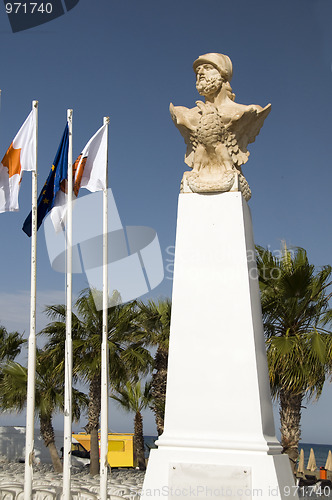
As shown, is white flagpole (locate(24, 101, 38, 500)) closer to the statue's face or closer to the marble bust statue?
the marble bust statue

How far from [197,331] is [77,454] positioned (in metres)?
23.8

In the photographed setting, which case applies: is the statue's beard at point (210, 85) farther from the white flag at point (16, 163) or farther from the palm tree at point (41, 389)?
the palm tree at point (41, 389)

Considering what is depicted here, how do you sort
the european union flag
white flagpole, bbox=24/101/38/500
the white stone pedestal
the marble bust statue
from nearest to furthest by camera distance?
the white stone pedestal, the marble bust statue, white flagpole, bbox=24/101/38/500, the european union flag

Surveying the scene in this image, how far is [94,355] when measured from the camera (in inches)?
778

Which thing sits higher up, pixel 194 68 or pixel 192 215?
pixel 194 68

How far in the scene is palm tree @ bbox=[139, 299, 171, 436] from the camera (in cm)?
2027

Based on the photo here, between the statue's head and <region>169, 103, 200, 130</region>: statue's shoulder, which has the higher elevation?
the statue's head

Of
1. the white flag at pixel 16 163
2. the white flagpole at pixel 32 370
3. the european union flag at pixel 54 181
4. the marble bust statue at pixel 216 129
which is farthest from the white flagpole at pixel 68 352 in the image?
the marble bust statue at pixel 216 129

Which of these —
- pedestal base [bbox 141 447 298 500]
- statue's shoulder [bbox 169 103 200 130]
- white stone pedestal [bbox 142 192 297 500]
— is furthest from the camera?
statue's shoulder [bbox 169 103 200 130]

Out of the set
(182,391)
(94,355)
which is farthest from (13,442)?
(182,391)

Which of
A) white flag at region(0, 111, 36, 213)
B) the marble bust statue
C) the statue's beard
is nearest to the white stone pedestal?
the marble bust statue

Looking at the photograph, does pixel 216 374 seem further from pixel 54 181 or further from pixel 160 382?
pixel 160 382

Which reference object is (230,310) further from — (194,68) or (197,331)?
(194,68)

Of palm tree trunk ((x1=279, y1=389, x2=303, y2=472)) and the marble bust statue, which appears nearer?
the marble bust statue
